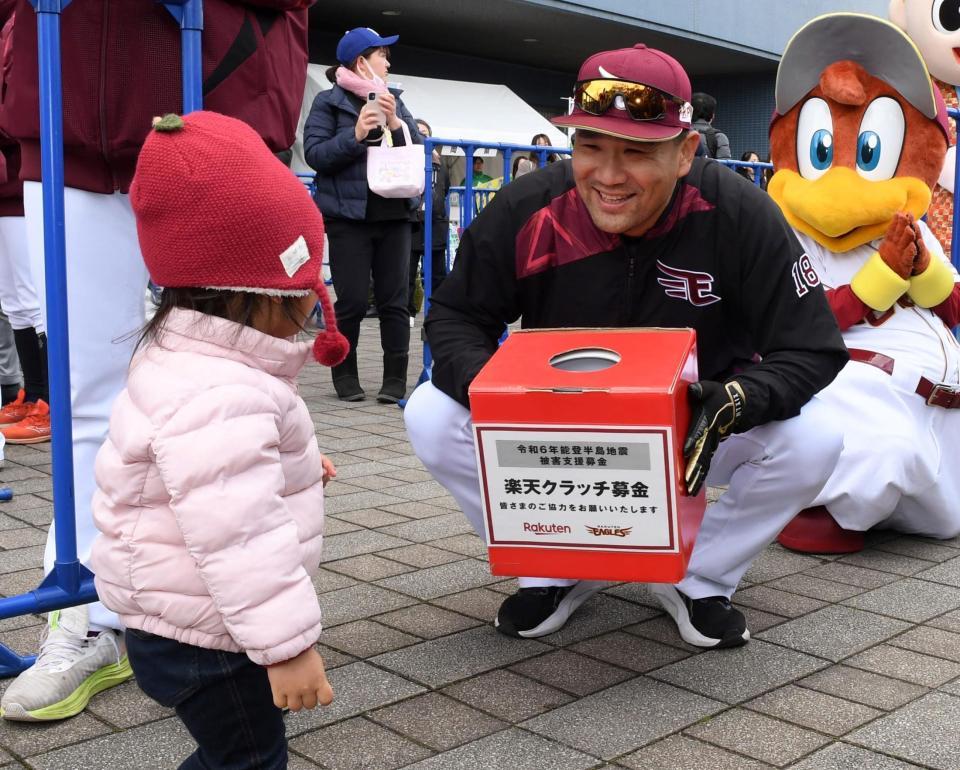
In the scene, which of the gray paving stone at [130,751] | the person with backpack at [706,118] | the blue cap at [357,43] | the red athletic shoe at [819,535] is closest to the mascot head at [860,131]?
the red athletic shoe at [819,535]

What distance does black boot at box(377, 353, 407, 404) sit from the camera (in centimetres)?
699

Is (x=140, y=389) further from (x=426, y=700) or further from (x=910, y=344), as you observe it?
(x=910, y=344)

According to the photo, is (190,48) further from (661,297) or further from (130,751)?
(130,751)

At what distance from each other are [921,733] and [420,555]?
1.74 meters

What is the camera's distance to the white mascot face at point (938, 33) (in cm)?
539

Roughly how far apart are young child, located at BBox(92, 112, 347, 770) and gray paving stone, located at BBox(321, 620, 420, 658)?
1024 mm

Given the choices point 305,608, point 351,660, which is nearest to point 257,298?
point 305,608

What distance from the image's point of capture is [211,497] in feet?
5.86

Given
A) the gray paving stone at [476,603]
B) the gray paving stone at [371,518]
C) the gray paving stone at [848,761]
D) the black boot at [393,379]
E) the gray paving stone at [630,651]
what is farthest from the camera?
the black boot at [393,379]

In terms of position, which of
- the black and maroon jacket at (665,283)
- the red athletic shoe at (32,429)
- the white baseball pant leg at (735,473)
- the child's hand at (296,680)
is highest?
the black and maroon jacket at (665,283)

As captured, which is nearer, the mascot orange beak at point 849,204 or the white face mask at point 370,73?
the mascot orange beak at point 849,204

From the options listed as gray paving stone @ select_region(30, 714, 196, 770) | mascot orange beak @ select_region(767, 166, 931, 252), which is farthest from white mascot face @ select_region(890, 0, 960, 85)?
gray paving stone @ select_region(30, 714, 196, 770)

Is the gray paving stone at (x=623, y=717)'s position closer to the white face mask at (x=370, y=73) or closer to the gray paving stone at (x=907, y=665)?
the gray paving stone at (x=907, y=665)

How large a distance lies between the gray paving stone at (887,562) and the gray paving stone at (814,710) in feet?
3.66
